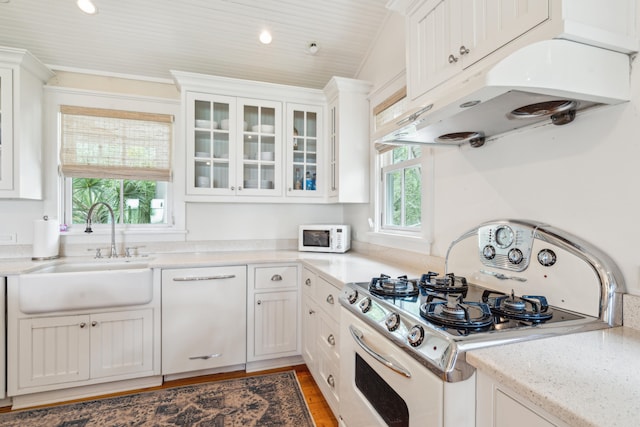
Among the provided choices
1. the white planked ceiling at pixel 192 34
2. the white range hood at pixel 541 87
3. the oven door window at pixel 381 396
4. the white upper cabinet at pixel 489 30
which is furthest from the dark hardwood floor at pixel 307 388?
the white planked ceiling at pixel 192 34

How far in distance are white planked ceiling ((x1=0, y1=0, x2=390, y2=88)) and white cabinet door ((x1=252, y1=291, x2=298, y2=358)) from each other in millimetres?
1987

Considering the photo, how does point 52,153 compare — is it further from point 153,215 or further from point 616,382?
point 616,382

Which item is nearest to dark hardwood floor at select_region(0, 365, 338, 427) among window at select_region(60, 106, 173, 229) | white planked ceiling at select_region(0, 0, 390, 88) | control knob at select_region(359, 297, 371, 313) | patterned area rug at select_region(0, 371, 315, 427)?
patterned area rug at select_region(0, 371, 315, 427)

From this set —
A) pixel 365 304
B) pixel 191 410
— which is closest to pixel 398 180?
pixel 365 304

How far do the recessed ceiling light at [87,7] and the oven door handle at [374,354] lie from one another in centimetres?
267

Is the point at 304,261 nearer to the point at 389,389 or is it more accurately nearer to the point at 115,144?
the point at 389,389

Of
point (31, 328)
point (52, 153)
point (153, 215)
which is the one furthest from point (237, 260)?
point (52, 153)

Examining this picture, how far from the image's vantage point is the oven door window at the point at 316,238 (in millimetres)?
2871

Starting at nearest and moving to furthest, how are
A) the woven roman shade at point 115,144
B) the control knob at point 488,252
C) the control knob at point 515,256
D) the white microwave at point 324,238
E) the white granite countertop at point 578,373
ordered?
the white granite countertop at point 578,373, the control knob at point 515,256, the control knob at point 488,252, the woven roman shade at point 115,144, the white microwave at point 324,238

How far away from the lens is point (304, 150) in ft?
9.68

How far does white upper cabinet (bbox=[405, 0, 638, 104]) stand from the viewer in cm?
94

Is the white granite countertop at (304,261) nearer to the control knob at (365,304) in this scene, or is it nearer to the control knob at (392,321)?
the control knob at (365,304)

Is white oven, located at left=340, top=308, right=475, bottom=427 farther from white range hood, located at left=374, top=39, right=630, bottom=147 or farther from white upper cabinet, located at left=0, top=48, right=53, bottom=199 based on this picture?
white upper cabinet, located at left=0, top=48, right=53, bottom=199

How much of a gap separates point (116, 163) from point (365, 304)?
7.96ft
